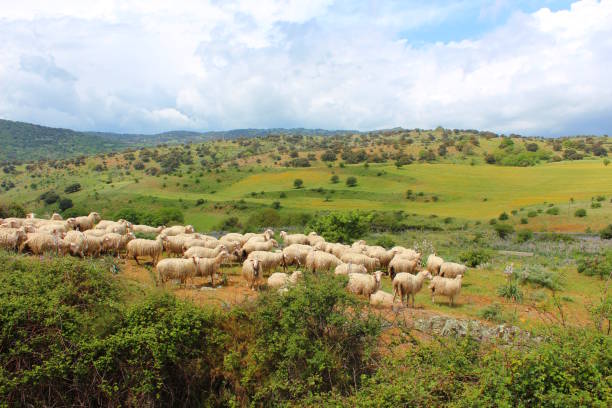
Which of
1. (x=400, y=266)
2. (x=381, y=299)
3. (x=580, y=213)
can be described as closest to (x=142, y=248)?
(x=381, y=299)

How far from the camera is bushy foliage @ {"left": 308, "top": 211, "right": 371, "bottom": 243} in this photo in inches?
1287

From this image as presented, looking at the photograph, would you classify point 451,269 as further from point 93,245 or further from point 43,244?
point 43,244

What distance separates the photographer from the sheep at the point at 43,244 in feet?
50.8

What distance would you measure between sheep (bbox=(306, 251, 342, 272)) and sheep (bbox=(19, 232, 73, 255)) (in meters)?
10.5

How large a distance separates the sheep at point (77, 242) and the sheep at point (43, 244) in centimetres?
33

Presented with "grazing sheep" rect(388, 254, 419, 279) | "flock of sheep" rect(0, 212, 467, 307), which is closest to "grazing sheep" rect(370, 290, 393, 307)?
"flock of sheep" rect(0, 212, 467, 307)

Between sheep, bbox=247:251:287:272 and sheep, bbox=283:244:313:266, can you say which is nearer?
sheep, bbox=247:251:287:272

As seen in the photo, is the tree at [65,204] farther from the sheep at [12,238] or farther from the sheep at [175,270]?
the sheep at [175,270]

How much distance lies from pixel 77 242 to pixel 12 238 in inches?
97.8

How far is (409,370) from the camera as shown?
7.70 m

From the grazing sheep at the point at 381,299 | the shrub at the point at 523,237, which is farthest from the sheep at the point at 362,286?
the shrub at the point at 523,237

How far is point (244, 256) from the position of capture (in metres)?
20.4

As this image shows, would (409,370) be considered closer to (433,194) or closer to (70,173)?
(433,194)

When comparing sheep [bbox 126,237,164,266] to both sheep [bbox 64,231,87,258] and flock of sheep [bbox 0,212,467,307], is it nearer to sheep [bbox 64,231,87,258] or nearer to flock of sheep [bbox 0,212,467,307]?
flock of sheep [bbox 0,212,467,307]
